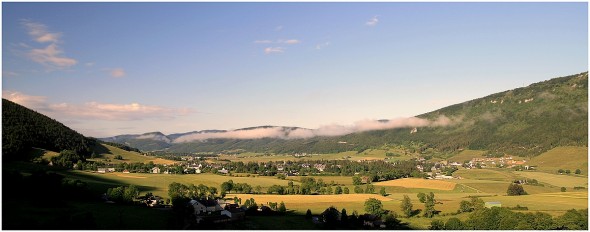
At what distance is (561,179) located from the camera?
137375mm

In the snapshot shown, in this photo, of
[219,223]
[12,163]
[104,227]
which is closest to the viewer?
[104,227]

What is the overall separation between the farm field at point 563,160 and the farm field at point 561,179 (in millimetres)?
16757

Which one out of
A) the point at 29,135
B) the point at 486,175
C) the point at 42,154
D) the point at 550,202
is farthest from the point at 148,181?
the point at 486,175

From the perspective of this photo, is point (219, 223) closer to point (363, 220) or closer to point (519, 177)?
point (363, 220)

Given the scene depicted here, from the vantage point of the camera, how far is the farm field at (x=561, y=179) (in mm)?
126025

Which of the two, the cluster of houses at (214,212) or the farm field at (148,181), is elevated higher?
the farm field at (148,181)

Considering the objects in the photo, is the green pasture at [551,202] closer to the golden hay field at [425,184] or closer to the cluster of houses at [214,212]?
the golden hay field at [425,184]

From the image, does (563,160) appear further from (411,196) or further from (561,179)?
(411,196)

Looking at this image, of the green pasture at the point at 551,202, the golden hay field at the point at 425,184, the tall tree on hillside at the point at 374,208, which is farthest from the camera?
the golden hay field at the point at 425,184

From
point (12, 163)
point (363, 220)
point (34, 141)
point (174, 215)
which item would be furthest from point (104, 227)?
point (34, 141)

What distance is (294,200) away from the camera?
3460 inches

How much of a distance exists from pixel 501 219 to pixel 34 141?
442ft

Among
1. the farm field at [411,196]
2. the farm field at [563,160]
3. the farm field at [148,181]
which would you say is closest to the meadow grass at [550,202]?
the farm field at [411,196]

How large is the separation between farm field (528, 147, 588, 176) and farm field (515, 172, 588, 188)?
16.8 m
